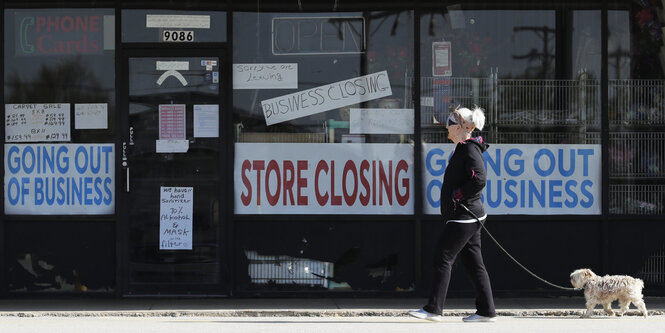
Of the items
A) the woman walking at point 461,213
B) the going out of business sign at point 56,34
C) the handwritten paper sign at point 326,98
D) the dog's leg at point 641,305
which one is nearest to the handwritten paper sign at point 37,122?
the going out of business sign at point 56,34

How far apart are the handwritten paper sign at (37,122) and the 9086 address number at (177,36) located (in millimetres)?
1113

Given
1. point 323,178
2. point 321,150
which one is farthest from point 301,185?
point 321,150

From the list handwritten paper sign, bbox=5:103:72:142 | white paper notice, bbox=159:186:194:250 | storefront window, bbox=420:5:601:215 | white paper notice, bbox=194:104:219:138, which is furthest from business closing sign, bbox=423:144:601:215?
handwritten paper sign, bbox=5:103:72:142

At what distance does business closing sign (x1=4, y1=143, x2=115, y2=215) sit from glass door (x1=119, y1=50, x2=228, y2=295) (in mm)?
227

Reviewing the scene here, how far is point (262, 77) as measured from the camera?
31.8ft

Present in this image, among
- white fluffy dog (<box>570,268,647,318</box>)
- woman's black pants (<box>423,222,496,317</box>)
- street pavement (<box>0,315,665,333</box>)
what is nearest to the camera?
woman's black pants (<box>423,222,496,317</box>)

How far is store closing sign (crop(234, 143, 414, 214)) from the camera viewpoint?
9.67m

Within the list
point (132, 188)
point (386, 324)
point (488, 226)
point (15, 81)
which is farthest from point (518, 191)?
point (15, 81)

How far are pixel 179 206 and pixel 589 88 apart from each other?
157 inches

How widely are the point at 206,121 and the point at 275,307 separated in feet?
6.01

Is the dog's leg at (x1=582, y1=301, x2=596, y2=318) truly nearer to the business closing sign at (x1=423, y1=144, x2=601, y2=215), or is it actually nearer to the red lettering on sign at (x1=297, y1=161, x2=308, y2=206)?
the business closing sign at (x1=423, y1=144, x2=601, y2=215)

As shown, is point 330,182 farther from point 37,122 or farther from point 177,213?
point 37,122

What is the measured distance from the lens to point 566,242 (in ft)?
31.9

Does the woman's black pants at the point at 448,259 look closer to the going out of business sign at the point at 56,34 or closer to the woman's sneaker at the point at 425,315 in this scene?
the woman's sneaker at the point at 425,315
